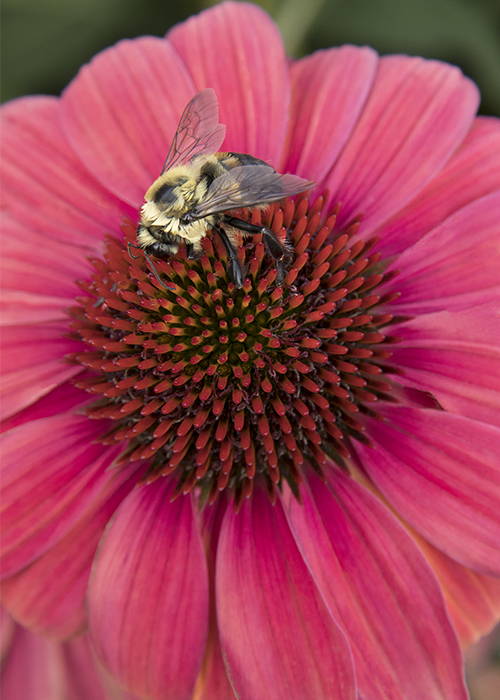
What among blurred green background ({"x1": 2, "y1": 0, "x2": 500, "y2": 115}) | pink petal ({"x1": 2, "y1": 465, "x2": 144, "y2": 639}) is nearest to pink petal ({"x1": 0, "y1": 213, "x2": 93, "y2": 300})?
pink petal ({"x1": 2, "y1": 465, "x2": 144, "y2": 639})

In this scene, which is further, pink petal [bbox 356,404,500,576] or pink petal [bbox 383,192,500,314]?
pink petal [bbox 383,192,500,314]

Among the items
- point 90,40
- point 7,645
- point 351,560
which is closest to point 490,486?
point 351,560

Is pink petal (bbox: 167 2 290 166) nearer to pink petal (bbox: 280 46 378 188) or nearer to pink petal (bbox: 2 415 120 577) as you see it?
pink petal (bbox: 280 46 378 188)

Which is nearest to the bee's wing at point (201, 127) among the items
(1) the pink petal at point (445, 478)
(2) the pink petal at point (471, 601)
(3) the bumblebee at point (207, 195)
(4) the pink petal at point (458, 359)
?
(3) the bumblebee at point (207, 195)

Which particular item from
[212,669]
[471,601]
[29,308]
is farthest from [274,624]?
[29,308]

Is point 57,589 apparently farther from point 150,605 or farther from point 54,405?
point 54,405

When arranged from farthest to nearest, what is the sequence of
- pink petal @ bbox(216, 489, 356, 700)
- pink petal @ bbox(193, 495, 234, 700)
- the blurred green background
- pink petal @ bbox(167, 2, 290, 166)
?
the blurred green background → pink petal @ bbox(167, 2, 290, 166) → pink petal @ bbox(193, 495, 234, 700) → pink petal @ bbox(216, 489, 356, 700)

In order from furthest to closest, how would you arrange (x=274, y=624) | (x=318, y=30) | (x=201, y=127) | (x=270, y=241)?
(x=318, y=30), (x=201, y=127), (x=270, y=241), (x=274, y=624)
